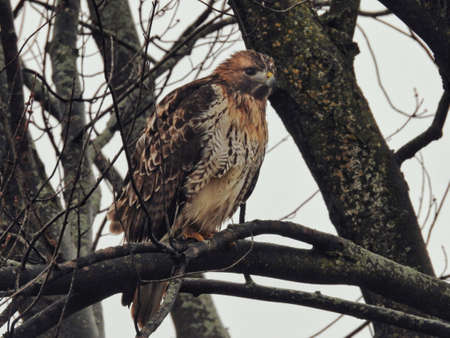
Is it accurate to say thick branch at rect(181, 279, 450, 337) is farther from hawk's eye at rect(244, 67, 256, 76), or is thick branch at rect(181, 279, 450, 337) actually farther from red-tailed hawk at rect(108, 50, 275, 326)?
hawk's eye at rect(244, 67, 256, 76)

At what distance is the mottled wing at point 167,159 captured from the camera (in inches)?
171

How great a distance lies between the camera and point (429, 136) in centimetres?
413

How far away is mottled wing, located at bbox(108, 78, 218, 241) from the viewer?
433 centimetres

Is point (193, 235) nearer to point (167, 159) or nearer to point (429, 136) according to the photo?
point (167, 159)

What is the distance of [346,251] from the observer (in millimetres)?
3508

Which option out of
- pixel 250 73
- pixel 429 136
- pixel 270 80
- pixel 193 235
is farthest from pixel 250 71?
pixel 429 136

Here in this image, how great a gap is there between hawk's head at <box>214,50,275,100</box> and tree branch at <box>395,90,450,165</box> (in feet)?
2.78

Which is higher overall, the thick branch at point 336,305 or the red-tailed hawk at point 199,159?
the red-tailed hawk at point 199,159

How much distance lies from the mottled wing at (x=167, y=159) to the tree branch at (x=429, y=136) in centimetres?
113

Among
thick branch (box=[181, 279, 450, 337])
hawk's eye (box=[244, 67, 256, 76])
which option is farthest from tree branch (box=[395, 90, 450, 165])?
thick branch (box=[181, 279, 450, 337])

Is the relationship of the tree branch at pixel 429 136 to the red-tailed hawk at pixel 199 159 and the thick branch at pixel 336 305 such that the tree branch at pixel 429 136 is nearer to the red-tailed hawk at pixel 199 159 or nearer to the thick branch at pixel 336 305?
the red-tailed hawk at pixel 199 159

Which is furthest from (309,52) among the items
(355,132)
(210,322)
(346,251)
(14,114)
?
(210,322)

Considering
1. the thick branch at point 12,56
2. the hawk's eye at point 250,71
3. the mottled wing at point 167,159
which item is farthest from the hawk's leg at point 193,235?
the thick branch at point 12,56

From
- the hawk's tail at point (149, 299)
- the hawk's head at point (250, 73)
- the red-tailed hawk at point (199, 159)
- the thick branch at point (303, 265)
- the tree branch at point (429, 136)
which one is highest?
the hawk's head at point (250, 73)
